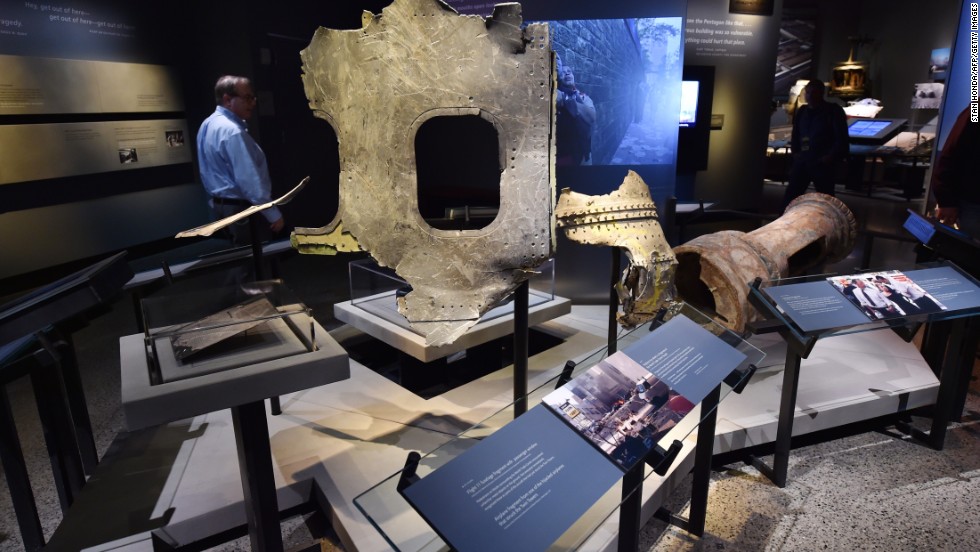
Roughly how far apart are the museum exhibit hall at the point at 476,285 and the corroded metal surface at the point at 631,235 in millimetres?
15

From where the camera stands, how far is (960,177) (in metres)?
4.58

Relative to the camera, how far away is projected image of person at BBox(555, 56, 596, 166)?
4.75m

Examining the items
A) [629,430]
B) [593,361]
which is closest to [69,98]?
[593,361]

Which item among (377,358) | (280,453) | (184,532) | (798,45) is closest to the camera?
(184,532)

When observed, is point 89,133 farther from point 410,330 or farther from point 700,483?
point 700,483

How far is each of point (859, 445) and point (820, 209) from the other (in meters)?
1.73

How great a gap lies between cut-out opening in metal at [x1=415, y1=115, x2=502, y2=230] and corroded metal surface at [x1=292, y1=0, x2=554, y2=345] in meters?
2.89

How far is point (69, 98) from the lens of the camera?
4.18 meters

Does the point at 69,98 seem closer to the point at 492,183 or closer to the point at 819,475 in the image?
the point at 492,183

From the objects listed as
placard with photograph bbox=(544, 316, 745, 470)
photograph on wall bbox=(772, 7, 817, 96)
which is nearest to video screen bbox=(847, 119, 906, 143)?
photograph on wall bbox=(772, 7, 817, 96)

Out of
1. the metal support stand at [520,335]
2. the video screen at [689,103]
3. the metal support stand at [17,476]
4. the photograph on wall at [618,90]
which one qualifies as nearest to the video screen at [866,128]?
the video screen at [689,103]

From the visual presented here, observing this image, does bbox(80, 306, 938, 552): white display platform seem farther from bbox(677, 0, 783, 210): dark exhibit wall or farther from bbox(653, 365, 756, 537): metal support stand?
bbox(677, 0, 783, 210): dark exhibit wall

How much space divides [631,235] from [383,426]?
178 centimetres

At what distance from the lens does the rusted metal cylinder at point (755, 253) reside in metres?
3.55
